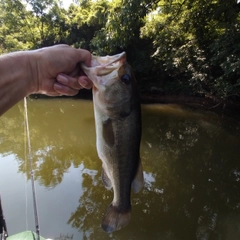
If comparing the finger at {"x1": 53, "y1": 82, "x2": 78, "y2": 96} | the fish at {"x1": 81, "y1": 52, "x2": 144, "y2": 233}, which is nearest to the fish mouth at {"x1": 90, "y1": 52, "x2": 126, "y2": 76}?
the fish at {"x1": 81, "y1": 52, "x2": 144, "y2": 233}

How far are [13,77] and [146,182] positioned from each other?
198 inches

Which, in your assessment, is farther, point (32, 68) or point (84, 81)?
point (84, 81)

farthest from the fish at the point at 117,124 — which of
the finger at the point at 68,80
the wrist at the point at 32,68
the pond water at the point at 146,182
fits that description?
the pond water at the point at 146,182

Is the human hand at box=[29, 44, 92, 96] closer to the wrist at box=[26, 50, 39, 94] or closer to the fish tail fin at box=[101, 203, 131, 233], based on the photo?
the wrist at box=[26, 50, 39, 94]

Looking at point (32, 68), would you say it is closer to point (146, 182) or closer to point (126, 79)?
point (126, 79)

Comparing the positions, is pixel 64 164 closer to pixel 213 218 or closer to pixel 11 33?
pixel 213 218

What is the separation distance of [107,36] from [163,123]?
422cm

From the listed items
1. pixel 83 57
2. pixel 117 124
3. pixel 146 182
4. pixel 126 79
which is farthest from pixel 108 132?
pixel 146 182

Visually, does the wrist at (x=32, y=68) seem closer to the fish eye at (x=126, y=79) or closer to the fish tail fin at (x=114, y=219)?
the fish eye at (x=126, y=79)

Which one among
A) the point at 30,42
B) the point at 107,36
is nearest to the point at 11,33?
the point at 30,42

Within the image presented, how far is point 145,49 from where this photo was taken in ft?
55.3

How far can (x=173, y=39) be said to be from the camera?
13.4 metres

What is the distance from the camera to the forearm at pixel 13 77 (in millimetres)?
1267

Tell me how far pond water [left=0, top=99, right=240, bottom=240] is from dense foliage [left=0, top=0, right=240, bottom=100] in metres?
3.12
